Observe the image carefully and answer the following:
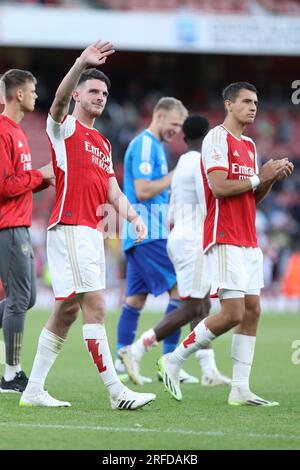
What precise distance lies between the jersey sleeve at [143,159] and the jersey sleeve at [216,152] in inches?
90.1

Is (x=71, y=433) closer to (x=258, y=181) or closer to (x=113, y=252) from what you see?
(x=258, y=181)

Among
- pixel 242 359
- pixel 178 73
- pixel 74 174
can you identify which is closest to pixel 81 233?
pixel 74 174

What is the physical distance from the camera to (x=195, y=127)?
946cm

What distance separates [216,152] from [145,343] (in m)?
2.53

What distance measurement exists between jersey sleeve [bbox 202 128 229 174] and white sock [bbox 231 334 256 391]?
1.29 meters

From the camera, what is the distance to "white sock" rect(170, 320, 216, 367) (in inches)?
299

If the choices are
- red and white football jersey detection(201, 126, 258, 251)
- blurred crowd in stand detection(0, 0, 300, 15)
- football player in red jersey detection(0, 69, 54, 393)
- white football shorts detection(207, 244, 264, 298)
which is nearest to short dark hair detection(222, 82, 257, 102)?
red and white football jersey detection(201, 126, 258, 251)

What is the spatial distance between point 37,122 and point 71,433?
25.6 m

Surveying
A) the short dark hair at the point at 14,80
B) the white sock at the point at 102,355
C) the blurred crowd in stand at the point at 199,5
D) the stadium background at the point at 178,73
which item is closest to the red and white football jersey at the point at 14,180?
the short dark hair at the point at 14,80

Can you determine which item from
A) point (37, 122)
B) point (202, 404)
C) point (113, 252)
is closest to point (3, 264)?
point (202, 404)

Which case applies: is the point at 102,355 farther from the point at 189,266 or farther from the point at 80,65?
the point at 189,266

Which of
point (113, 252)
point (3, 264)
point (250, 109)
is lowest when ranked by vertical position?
point (113, 252)

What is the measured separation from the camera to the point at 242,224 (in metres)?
7.54

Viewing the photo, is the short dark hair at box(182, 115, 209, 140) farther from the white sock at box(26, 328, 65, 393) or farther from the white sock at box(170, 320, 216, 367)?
the white sock at box(26, 328, 65, 393)
